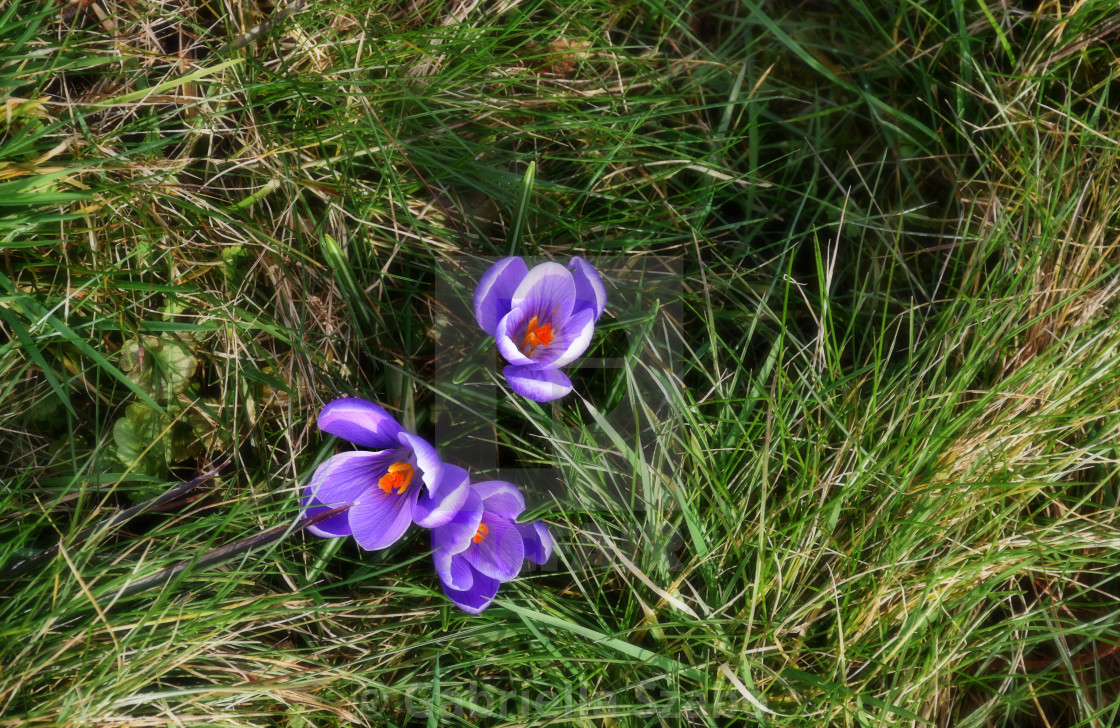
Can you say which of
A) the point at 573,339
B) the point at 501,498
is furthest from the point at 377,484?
the point at 573,339

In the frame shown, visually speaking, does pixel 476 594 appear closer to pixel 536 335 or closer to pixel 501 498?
pixel 501 498

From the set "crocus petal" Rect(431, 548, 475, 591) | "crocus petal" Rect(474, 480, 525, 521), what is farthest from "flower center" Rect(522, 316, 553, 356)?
"crocus petal" Rect(431, 548, 475, 591)

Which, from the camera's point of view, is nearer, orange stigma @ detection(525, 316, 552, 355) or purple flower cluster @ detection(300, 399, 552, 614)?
purple flower cluster @ detection(300, 399, 552, 614)

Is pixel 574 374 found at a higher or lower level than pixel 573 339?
lower

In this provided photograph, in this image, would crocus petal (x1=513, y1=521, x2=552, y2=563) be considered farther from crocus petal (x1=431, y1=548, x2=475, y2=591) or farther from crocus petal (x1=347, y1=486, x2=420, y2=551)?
crocus petal (x1=347, y1=486, x2=420, y2=551)

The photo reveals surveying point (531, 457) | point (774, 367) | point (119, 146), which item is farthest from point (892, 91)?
point (119, 146)

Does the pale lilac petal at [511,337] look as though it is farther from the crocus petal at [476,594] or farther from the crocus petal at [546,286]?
the crocus petal at [476,594]

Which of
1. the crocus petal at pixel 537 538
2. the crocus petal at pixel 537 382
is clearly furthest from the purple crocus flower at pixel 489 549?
the crocus petal at pixel 537 382

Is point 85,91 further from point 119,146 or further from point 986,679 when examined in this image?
point 986,679
